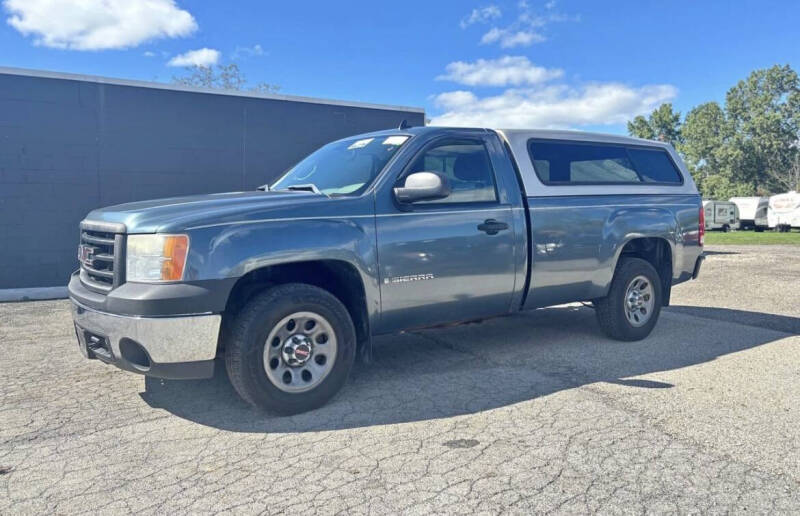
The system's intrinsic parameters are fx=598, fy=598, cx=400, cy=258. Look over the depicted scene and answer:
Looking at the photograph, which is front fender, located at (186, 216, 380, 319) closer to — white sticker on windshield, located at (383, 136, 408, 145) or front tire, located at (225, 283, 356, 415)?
front tire, located at (225, 283, 356, 415)

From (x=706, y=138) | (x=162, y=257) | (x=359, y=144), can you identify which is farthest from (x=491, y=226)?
(x=706, y=138)

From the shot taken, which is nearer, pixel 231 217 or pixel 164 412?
pixel 231 217

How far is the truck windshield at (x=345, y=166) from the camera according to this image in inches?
181

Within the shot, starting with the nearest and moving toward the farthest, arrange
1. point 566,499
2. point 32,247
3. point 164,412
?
point 566,499
point 164,412
point 32,247

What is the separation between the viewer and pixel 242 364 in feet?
12.4

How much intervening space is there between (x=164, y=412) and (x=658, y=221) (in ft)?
16.3

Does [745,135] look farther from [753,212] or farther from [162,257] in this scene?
[162,257]

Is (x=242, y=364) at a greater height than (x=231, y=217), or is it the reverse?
(x=231, y=217)

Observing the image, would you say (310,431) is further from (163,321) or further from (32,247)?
(32,247)

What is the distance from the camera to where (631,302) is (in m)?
6.13

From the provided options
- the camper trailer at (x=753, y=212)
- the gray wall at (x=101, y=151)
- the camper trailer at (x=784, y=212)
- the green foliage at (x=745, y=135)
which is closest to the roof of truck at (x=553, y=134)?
the gray wall at (x=101, y=151)

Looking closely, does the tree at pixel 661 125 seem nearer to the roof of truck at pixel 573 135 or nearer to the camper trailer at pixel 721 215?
the camper trailer at pixel 721 215

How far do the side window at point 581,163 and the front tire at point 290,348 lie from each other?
8.07 feet

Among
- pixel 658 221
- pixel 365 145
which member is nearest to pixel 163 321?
pixel 365 145
